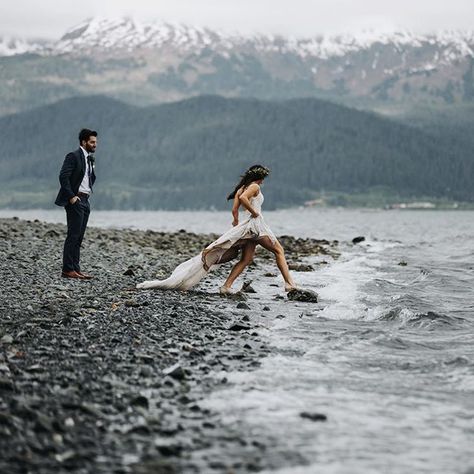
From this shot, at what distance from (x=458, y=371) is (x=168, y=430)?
16.7 feet

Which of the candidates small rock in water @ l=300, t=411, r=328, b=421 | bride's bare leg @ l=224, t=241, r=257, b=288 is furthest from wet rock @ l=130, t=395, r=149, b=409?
bride's bare leg @ l=224, t=241, r=257, b=288

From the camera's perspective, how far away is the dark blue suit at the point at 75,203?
A: 17.3 metres

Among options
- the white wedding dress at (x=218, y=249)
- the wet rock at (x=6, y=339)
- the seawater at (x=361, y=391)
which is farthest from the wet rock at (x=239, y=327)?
the wet rock at (x=6, y=339)

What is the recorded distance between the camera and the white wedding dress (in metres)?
16.9

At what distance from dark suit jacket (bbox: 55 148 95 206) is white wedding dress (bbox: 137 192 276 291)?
2.66 meters

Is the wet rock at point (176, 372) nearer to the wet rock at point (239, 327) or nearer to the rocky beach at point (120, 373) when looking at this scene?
the rocky beach at point (120, 373)

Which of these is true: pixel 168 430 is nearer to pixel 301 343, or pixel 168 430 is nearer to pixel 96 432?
pixel 96 432

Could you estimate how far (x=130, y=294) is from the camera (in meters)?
16.6

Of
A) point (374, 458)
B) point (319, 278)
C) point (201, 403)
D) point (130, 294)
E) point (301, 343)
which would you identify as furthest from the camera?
point (319, 278)

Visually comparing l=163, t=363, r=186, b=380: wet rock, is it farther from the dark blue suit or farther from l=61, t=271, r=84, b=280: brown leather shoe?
l=61, t=271, r=84, b=280: brown leather shoe

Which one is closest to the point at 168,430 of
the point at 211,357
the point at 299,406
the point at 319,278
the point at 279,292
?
the point at 299,406

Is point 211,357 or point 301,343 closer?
point 211,357

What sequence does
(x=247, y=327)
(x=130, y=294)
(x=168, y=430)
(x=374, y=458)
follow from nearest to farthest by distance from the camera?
(x=374, y=458), (x=168, y=430), (x=247, y=327), (x=130, y=294)

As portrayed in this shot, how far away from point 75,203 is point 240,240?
13.1ft
